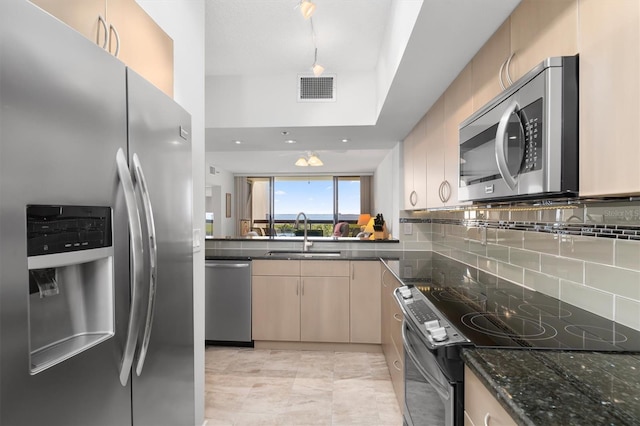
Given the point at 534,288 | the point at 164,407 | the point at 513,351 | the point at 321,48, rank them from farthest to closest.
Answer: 1. the point at 321,48
2. the point at 534,288
3. the point at 164,407
4. the point at 513,351

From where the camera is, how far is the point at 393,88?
2.09m

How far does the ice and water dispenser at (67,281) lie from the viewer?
27.0 inches

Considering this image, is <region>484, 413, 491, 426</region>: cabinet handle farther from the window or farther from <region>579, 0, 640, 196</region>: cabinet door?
the window

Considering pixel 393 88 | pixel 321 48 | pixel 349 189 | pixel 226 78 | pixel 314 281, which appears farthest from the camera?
pixel 349 189

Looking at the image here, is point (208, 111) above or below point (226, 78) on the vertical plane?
below

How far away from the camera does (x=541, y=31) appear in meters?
1.09

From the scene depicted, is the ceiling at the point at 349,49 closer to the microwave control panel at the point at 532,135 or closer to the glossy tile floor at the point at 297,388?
the microwave control panel at the point at 532,135

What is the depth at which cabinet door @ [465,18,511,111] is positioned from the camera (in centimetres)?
136

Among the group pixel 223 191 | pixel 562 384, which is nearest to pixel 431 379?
pixel 562 384

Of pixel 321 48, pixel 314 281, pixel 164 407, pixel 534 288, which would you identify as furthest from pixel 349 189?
pixel 164 407

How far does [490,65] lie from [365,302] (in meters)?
2.30

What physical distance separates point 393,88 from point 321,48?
2.55 feet

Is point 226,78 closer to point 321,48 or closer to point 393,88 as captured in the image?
point 321,48

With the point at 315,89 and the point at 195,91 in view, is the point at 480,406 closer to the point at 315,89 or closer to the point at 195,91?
the point at 195,91
